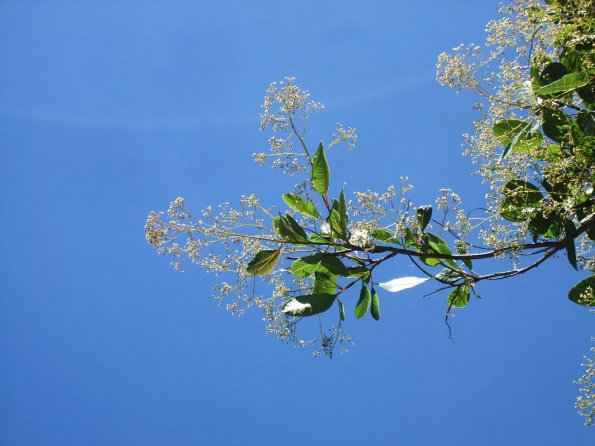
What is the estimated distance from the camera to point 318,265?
2.59 metres

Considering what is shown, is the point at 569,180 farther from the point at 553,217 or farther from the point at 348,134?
the point at 348,134

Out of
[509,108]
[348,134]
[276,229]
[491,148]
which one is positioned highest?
[348,134]

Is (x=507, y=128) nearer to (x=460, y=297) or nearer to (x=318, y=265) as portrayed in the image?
(x=460, y=297)

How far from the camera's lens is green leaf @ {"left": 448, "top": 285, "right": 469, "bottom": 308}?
2.93 meters

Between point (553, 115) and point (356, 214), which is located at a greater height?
point (553, 115)

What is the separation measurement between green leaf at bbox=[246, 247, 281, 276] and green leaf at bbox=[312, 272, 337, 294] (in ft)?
0.75

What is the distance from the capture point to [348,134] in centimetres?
282

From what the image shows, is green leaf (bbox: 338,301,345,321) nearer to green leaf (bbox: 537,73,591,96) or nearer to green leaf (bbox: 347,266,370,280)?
green leaf (bbox: 347,266,370,280)

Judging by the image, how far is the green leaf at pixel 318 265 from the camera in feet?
8.32

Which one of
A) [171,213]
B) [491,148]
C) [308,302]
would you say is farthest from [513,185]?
[171,213]

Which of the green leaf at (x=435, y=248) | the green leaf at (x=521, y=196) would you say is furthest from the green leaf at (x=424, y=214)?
the green leaf at (x=521, y=196)

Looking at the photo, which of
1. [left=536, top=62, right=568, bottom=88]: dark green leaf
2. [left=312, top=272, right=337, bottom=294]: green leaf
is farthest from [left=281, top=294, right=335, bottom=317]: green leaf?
[left=536, top=62, right=568, bottom=88]: dark green leaf

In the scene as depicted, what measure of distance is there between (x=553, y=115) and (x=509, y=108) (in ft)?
0.62

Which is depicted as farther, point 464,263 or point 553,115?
point 464,263
